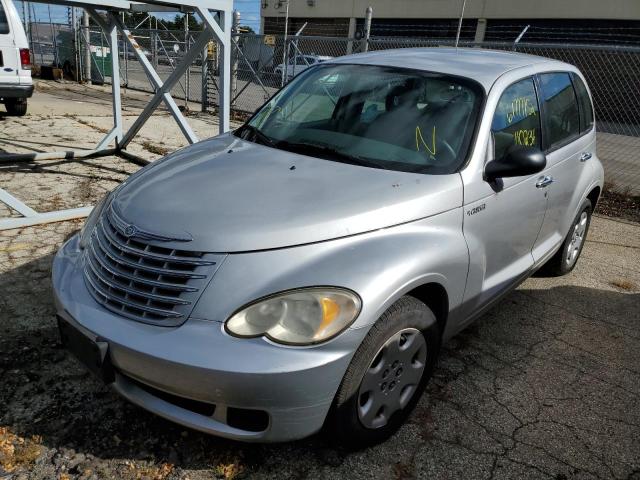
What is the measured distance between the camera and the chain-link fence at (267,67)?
11539 mm

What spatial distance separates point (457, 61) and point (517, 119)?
1.76 feet

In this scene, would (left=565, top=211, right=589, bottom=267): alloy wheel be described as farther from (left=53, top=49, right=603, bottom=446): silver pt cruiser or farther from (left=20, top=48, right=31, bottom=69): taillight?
(left=20, top=48, right=31, bottom=69): taillight

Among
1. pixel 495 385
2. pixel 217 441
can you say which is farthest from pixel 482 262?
pixel 217 441

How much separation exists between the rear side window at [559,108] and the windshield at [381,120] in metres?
0.89

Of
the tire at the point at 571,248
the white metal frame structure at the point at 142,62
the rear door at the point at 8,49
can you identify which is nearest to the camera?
the tire at the point at 571,248

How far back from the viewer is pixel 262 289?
2.01 m

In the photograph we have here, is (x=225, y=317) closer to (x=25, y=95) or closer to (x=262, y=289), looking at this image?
(x=262, y=289)

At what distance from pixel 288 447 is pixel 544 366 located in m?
1.75

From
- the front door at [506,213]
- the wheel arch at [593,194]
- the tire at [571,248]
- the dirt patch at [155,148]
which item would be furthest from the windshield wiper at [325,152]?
the dirt patch at [155,148]

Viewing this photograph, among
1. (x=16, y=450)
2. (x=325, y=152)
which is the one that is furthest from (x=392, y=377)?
(x=16, y=450)

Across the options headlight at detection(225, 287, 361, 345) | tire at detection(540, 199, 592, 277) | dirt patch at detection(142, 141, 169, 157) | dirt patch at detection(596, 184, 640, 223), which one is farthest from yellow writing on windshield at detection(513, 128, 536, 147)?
dirt patch at detection(142, 141, 169, 157)

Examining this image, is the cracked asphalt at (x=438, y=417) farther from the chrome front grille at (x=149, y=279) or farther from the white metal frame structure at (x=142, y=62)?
the white metal frame structure at (x=142, y=62)

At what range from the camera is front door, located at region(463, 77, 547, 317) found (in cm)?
275

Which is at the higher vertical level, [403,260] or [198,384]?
[403,260]
